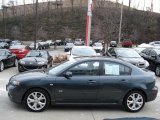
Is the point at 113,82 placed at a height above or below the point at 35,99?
above

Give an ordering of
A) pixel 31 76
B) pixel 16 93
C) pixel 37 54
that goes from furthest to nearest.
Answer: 1. pixel 37 54
2. pixel 31 76
3. pixel 16 93

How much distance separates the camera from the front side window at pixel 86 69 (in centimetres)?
877

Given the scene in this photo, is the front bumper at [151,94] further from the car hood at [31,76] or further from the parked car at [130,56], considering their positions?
the parked car at [130,56]

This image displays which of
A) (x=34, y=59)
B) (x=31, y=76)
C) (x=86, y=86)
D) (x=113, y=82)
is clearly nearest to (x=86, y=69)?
(x=86, y=86)

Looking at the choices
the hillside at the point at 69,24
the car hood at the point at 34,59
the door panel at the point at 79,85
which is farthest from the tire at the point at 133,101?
the hillside at the point at 69,24

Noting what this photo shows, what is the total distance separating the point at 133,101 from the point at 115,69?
0.98 meters

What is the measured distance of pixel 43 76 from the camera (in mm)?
8719

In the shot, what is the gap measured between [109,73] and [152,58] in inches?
417

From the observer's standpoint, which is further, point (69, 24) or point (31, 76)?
point (69, 24)

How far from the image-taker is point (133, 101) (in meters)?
8.98

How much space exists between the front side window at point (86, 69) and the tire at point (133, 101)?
109 centimetres

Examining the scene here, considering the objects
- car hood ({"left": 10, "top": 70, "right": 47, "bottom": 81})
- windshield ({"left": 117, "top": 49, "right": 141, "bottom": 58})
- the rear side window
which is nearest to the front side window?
the rear side window

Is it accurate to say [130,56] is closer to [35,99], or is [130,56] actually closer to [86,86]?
[86,86]

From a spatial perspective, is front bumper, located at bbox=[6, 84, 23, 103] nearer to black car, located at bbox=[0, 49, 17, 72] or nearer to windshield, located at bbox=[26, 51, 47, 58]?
black car, located at bbox=[0, 49, 17, 72]
